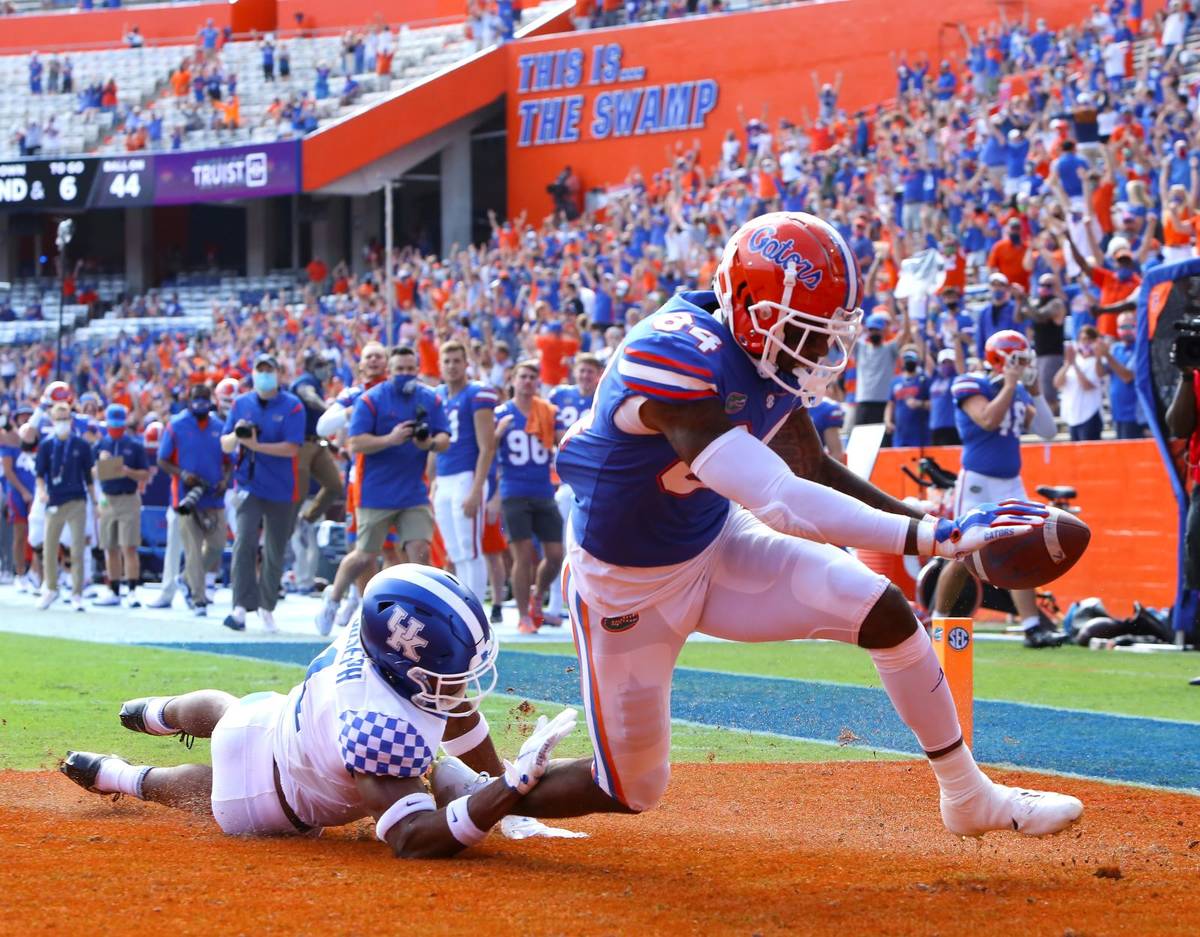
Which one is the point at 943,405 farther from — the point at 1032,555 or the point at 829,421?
the point at 1032,555

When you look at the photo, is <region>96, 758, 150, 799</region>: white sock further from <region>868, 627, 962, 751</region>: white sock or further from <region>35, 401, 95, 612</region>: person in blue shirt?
<region>35, 401, 95, 612</region>: person in blue shirt

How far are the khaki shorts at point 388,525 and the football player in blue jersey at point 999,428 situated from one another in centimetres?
374

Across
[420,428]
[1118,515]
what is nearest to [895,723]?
[420,428]

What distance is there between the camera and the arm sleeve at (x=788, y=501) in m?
3.90

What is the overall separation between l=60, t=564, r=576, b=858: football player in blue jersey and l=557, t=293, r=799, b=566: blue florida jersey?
463 millimetres

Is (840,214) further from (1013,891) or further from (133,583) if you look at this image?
(1013,891)

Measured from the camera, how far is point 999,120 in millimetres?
20203

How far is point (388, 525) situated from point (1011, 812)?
7.35 m

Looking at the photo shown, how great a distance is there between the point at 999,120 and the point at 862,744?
14755 millimetres

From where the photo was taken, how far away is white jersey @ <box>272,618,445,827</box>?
173 inches

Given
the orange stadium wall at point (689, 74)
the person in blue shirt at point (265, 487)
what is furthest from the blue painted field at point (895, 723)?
the orange stadium wall at point (689, 74)

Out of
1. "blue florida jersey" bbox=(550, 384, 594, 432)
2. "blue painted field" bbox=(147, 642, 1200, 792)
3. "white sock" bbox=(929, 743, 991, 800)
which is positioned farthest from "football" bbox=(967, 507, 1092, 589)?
"blue florida jersey" bbox=(550, 384, 594, 432)

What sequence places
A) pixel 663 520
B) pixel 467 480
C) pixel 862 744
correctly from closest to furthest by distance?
pixel 663 520
pixel 862 744
pixel 467 480

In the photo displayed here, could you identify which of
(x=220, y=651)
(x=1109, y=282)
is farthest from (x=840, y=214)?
(x=220, y=651)
